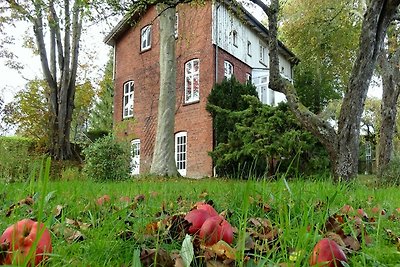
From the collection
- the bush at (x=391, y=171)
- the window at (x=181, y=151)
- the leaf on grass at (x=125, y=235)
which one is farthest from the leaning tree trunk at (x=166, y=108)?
the leaf on grass at (x=125, y=235)

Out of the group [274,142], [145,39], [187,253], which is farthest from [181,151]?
[187,253]

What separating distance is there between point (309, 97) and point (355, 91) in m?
22.3

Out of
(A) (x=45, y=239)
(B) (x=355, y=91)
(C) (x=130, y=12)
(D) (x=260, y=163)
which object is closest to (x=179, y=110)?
(D) (x=260, y=163)

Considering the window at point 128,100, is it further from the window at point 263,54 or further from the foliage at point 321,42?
the foliage at point 321,42

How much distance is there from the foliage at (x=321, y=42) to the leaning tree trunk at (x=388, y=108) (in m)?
2.05

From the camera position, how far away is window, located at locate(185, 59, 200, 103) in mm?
17608

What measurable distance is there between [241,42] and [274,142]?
35.1ft

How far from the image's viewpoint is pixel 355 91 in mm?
6676

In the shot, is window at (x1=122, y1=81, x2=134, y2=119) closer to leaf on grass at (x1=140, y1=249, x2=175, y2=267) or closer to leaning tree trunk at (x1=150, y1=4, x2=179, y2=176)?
leaning tree trunk at (x1=150, y1=4, x2=179, y2=176)

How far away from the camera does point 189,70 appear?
1827 cm

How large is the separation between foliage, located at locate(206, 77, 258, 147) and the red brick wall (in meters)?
1.35

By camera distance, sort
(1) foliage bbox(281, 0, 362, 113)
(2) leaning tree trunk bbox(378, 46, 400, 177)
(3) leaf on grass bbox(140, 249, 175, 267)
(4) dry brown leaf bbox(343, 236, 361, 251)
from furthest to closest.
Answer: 1. (1) foliage bbox(281, 0, 362, 113)
2. (2) leaning tree trunk bbox(378, 46, 400, 177)
3. (4) dry brown leaf bbox(343, 236, 361, 251)
4. (3) leaf on grass bbox(140, 249, 175, 267)

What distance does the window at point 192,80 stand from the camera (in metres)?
17.6

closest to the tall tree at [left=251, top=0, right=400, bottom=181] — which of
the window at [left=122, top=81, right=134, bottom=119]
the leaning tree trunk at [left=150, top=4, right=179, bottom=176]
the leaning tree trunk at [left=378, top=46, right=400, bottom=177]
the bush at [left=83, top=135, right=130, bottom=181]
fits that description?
the leaning tree trunk at [left=378, top=46, right=400, bottom=177]
